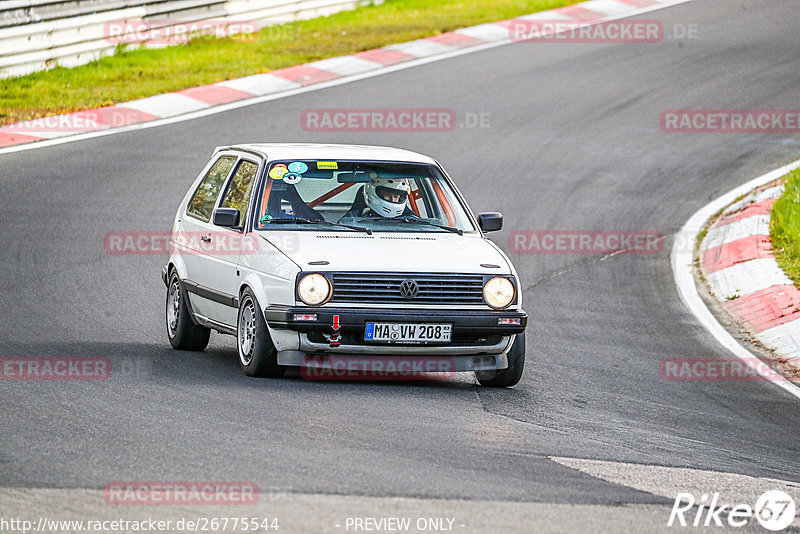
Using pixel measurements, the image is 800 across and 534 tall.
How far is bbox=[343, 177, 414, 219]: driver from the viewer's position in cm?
934

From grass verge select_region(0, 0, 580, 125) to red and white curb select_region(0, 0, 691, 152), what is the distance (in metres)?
0.28

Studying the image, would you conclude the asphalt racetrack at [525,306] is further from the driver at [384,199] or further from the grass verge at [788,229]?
the driver at [384,199]

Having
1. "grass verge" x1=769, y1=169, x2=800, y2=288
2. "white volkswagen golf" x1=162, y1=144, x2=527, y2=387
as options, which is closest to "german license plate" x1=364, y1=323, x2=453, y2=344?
"white volkswagen golf" x1=162, y1=144, x2=527, y2=387

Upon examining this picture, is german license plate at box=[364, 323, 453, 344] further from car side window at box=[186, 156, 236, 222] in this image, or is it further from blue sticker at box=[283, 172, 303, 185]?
car side window at box=[186, 156, 236, 222]

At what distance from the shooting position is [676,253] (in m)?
14.3

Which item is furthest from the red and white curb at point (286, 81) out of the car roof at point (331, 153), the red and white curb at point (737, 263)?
the car roof at point (331, 153)

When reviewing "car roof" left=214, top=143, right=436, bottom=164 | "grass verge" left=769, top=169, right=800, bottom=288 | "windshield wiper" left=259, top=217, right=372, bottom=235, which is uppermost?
"car roof" left=214, top=143, right=436, bottom=164

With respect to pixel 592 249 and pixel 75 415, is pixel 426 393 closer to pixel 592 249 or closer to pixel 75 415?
pixel 75 415

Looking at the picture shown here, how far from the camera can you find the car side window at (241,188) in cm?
948

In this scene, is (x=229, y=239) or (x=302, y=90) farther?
(x=302, y=90)

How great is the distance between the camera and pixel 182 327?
32.9 feet

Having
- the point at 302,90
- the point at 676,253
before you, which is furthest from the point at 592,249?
the point at 302,90

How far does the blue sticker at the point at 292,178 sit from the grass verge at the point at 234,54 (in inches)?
382

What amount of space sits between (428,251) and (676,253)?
625cm
